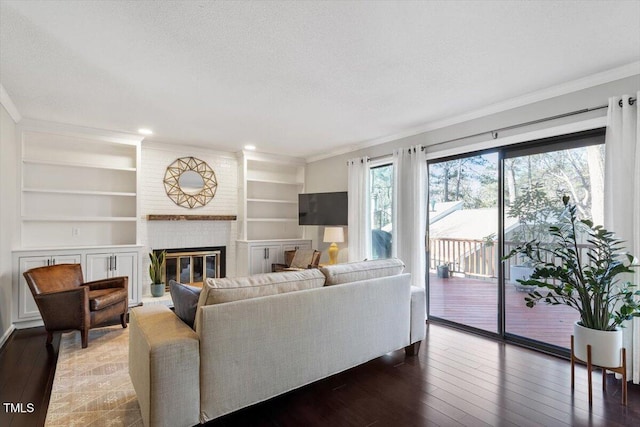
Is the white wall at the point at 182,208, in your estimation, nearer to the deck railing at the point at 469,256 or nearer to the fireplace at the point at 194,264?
the fireplace at the point at 194,264

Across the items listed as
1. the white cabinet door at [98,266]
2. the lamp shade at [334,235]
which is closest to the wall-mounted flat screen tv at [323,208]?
the lamp shade at [334,235]

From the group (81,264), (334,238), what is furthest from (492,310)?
(81,264)

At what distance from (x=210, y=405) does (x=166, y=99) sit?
288cm

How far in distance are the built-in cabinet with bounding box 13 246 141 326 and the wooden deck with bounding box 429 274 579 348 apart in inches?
164

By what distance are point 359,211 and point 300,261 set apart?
133 cm

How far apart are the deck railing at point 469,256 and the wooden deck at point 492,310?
4.6 inches

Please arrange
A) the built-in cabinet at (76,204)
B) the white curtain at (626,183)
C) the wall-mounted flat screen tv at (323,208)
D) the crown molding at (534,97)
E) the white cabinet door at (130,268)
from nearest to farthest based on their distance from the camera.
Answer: the white curtain at (626,183), the crown molding at (534,97), the built-in cabinet at (76,204), the white cabinet door at (130,268), the wall-mounted flat screen tv at (323,208)

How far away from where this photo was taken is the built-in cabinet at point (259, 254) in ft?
18.6

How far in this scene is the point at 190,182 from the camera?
18.1 feet

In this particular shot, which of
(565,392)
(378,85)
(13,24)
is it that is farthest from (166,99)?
(565,392)

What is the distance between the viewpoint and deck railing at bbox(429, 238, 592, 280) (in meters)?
3.71

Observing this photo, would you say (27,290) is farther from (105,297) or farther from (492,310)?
(492,310)

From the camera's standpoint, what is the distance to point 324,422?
2055 mm

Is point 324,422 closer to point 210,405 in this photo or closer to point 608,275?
point 210,405
